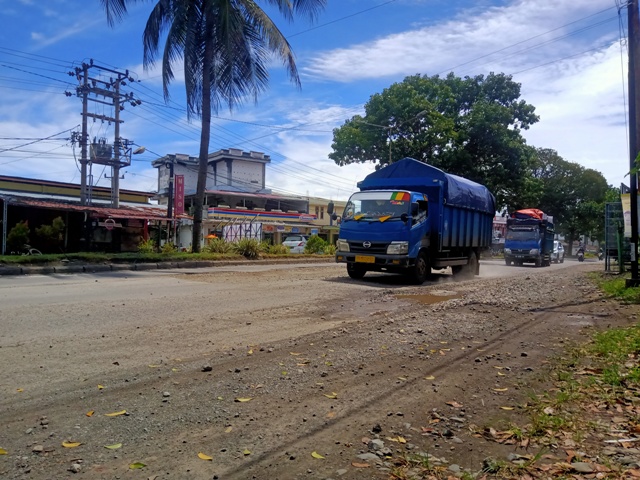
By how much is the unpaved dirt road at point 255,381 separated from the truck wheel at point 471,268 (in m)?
8.33

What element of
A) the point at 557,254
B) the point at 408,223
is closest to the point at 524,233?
the point at 557,254

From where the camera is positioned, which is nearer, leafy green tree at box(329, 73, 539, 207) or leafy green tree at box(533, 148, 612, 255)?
leafy green tree at box(329, 73, 539, 207)

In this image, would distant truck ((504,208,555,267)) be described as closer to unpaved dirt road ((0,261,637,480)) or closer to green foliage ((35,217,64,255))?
unpaved dirt road ((0,261,637,480))

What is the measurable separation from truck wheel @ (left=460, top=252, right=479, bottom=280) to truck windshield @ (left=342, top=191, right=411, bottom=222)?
17.5 ft

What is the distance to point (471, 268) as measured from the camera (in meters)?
17.8

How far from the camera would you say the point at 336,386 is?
171 inches

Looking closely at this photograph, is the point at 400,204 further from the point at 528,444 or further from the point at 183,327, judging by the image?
the point at 528,444

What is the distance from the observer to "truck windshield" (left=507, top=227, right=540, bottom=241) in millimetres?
A: 29359

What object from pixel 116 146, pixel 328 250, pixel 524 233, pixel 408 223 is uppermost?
pixel 116 146

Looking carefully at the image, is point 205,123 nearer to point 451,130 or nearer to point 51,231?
point 51,231

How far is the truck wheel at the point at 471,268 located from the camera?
17.3 metres

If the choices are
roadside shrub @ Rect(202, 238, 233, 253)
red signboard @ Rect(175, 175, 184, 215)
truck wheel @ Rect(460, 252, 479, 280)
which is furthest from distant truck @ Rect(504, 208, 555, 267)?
red signboard @ Rect(175, 175, 184, 215)

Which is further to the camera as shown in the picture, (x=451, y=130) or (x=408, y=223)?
(x=451, y=130)

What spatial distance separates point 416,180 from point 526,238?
18.0 metres
